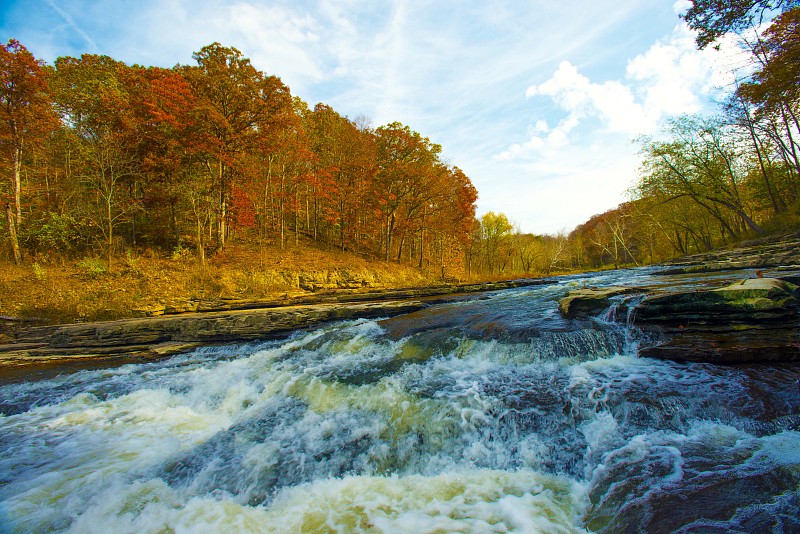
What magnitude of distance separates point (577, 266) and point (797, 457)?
226 ft

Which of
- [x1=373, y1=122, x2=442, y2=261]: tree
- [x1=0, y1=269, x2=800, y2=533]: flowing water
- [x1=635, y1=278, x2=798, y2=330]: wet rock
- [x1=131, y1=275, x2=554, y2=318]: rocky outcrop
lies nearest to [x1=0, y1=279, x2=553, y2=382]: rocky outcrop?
[x1=131, y1=275, x2=554, y2=318]: rocky outcrop

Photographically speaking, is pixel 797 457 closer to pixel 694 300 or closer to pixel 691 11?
pixel 694 300

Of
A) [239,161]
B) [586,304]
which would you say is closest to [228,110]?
[239,161]

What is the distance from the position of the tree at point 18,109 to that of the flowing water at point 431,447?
1493 cm

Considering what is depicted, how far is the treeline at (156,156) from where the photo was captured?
587 inches

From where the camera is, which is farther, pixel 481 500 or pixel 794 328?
pixel 794 328

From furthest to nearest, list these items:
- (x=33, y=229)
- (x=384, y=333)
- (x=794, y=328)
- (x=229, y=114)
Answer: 1. (x=229, y=114)
2. (x=33, y=229)
3. (x=384, y=333)
4. (x=794, y=328)

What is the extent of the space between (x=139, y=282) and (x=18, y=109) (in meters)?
10.4

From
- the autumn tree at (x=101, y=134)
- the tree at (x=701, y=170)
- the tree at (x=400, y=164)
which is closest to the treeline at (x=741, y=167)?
the tree at (x=701, y=170)

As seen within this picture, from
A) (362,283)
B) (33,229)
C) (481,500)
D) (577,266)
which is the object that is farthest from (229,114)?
(577,266)

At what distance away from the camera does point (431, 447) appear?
403 centimetres

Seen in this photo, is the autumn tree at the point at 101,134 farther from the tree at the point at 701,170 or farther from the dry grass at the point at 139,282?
the tree at the point at 701,170

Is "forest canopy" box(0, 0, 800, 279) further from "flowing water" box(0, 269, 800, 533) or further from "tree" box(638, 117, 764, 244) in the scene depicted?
"flowing water" box(0, 269, 800, 533)

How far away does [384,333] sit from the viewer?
8.63 metres
